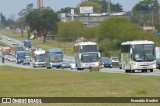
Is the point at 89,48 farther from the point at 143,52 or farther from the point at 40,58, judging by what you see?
the point at 40,58

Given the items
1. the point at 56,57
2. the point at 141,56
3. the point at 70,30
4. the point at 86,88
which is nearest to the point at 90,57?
the point at 141,56

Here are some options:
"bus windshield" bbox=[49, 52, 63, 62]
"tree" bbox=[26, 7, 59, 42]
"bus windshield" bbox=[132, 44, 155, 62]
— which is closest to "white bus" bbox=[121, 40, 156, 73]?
"bus windshield" bbox=[132, 44, 155, 62]

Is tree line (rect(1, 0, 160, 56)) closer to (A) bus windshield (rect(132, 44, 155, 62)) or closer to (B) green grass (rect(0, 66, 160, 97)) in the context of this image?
(A) bus windshield (rect(132, 44, 155, 62))

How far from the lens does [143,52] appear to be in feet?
179

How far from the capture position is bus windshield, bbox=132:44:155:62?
54.4 meters

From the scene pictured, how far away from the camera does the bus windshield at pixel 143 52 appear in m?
54.4

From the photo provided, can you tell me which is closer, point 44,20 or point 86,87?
point 86,87

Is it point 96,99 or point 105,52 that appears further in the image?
point 105,52

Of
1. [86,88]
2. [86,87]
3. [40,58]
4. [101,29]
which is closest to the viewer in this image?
[86,88]

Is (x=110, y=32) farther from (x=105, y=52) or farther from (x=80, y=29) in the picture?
(x=80, y=29)

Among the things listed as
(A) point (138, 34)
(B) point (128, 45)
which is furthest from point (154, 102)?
(A) point (138, 34)

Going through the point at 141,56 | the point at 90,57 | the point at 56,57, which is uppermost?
the point at 141,56

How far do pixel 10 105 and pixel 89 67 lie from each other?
48.9 meters

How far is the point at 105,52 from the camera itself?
12069cm
